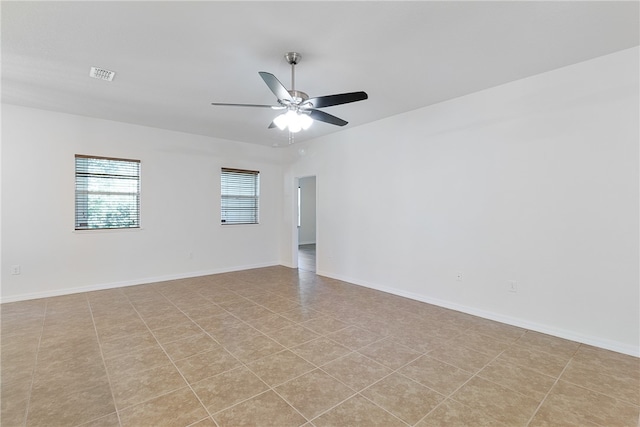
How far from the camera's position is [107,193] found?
496 cm

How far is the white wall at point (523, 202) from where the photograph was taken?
279cm

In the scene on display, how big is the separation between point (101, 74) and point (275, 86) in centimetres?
221

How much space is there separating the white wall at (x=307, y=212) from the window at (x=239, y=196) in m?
4.03

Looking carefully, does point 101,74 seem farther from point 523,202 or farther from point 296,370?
point 523,202

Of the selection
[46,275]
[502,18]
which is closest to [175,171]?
[46,275]

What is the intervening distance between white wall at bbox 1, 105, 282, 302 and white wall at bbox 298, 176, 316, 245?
3925mm

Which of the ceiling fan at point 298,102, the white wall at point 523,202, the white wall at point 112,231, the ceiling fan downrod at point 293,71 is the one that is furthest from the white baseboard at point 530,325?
the white wall at point 112,231

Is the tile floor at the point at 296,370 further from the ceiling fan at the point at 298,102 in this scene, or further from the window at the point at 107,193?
the ceiling fan at the point at 298,102

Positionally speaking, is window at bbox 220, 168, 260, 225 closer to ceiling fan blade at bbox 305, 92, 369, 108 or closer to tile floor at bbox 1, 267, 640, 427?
tile floor at bbox 1, 267, 640, 427

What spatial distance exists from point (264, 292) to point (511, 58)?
4350 mm

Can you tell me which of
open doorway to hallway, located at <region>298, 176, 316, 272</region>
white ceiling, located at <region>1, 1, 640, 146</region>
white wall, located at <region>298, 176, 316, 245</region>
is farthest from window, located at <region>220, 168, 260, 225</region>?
white wall, located at <region>298, 176, 316, 245</region>

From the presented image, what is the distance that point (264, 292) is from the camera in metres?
4.73

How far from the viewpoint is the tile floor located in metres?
1.93

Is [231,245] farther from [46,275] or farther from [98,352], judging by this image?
[98,352]
